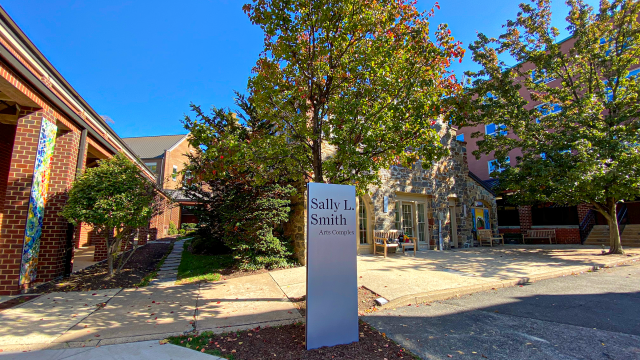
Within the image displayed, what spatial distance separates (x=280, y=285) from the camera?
6137 millimetres

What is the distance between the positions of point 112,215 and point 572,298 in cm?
936

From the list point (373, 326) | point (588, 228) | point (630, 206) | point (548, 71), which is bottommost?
point (373, 326)

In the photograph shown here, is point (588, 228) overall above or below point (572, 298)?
above

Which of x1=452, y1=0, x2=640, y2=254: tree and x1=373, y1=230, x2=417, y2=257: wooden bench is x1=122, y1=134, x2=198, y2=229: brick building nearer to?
x1=373, y1=230, x2=417, y2=257: wooden bench

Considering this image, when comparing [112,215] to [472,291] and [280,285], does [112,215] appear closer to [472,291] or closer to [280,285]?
[280,285]

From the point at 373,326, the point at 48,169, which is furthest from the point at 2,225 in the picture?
the point at 373,326

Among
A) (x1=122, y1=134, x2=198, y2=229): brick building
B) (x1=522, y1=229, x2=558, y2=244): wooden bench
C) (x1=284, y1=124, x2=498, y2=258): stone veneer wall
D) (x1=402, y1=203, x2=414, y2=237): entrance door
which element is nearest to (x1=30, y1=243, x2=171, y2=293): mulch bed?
(x1=284, y1=124, x2=498, y2=258): stone veneer wall

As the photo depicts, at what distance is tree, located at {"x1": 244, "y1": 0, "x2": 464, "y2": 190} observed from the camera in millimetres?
4773

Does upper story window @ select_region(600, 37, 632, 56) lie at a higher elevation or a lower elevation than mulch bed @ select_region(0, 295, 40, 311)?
higher

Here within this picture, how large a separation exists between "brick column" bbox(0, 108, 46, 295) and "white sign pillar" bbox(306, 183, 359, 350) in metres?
6.04

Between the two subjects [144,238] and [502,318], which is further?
[144,238]

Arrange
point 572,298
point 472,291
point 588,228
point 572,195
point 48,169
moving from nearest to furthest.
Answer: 1. point 572,298
2. point 472,291
3. point 48,169
4. point 572,195
5. point 588,228

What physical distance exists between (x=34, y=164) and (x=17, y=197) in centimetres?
70

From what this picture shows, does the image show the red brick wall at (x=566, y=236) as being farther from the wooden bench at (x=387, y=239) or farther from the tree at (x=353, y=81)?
the tree at (x=353, y=81)
